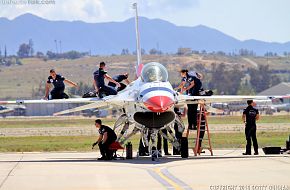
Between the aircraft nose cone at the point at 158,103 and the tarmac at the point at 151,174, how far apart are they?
5.38 ft

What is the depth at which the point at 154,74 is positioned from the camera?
2547cm

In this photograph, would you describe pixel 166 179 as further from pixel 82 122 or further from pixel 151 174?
pixel 82 122

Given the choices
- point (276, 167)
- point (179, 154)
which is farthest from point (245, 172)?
point (179, 154)

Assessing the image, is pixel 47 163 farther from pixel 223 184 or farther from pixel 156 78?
pixel 223 184

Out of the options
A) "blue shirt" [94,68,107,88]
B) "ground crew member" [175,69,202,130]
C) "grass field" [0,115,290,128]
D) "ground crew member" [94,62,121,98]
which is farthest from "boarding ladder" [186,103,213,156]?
"grass field" [0,115,290,128]

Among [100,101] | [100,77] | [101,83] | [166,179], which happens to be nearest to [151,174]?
[166,179]

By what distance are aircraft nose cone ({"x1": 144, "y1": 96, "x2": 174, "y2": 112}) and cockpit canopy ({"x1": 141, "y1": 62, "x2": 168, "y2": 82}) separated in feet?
5.40

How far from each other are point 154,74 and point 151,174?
215 inches

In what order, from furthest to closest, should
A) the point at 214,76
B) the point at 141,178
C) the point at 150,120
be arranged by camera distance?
the point at 214,76
the point at 150,120
the point at 141,178

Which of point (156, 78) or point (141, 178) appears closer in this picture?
point (141, 178)

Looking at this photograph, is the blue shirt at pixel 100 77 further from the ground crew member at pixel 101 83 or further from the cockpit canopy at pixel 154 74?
the cockpit canopy at pixel 154 74

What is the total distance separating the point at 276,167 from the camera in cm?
2173

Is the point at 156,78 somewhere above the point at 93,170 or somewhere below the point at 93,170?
above

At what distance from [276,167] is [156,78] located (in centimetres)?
537
